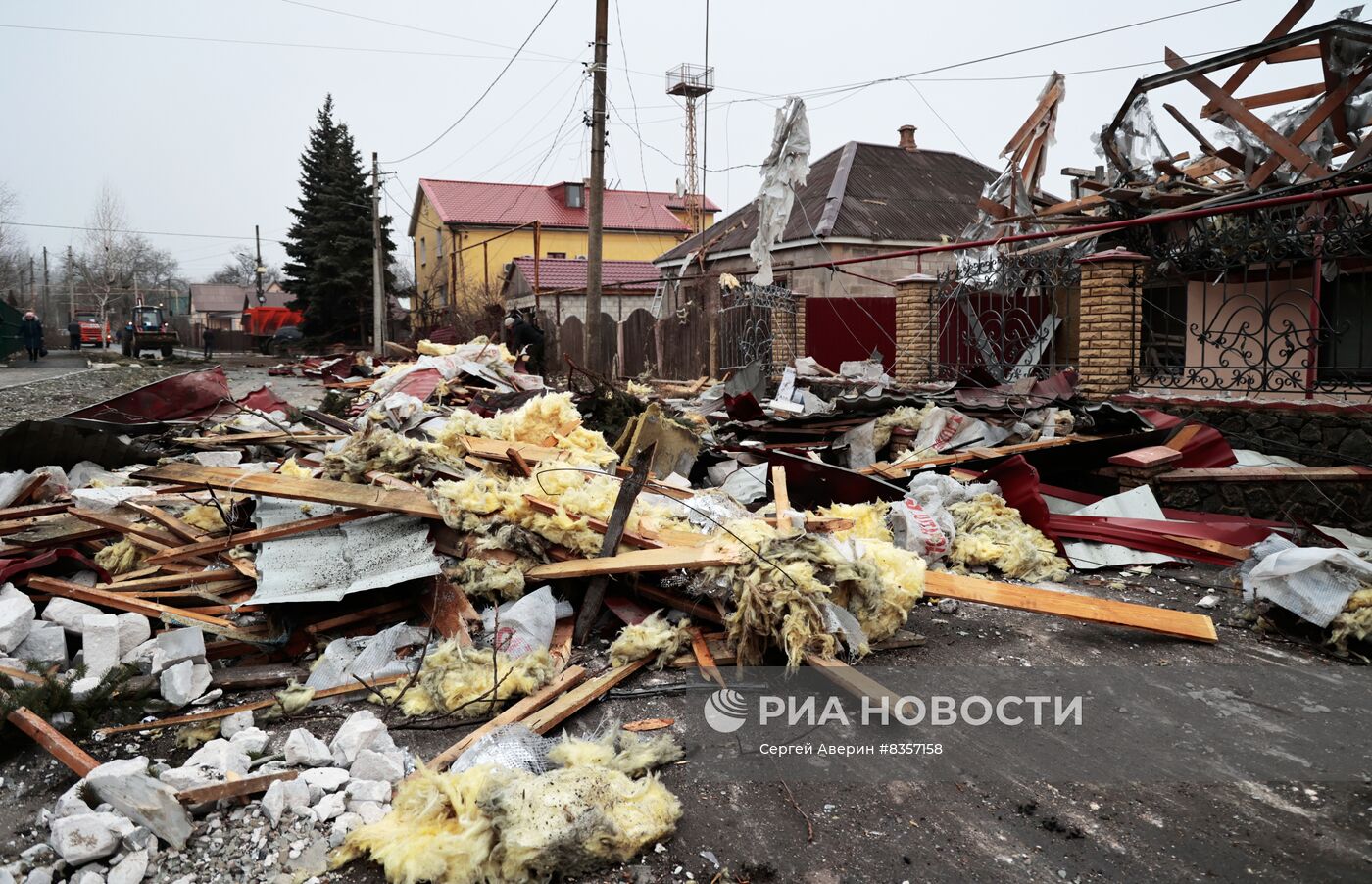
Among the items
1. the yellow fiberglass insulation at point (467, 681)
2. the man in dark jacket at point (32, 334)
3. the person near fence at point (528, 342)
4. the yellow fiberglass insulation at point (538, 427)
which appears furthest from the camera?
the man in dark jacket at point (32, 334)

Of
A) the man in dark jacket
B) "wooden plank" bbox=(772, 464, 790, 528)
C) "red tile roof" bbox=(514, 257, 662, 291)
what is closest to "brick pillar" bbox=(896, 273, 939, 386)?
"wooden plank" bbox=(772, 464, 790, 528)

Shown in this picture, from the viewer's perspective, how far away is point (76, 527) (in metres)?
5.11

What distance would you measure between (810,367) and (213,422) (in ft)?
24.0

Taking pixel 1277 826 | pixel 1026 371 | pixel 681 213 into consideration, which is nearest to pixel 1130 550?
pixel 1277 826

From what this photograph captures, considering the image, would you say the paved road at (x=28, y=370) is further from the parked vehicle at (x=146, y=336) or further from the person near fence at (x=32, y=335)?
the parked vehicle at (x=146, y=336)

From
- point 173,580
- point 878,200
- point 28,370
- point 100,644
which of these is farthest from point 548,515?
point 28,370

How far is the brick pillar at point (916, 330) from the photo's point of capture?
35.7 feet

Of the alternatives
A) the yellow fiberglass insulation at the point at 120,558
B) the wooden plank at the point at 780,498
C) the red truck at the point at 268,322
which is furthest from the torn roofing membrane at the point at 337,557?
the red truck at the point at 268,322

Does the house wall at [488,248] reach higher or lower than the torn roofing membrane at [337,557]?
higher

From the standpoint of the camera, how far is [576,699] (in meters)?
3.64

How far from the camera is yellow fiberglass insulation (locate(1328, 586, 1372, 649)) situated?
160 inches

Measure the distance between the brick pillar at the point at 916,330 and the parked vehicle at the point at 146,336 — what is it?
32.9 metres

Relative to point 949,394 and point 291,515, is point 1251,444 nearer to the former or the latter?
point 949,394

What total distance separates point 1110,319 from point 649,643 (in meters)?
6.03
